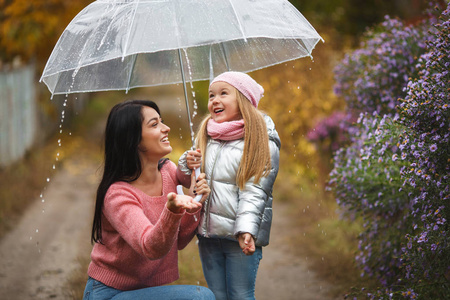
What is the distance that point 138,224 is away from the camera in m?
2.27

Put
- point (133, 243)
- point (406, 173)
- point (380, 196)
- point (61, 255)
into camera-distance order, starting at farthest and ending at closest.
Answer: point (61, 255)
point (380, 196)
point (406, 173)
point (133, 243)

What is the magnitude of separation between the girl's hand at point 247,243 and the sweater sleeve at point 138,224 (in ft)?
1.29

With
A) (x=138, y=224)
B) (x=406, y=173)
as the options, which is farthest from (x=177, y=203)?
(x=406, y=173)

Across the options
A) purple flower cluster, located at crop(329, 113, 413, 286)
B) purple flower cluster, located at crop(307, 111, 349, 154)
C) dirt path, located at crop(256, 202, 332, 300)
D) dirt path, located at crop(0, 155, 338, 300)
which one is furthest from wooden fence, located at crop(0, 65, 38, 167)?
purple flower cluster, located at crop(329, 113, 413, 286)

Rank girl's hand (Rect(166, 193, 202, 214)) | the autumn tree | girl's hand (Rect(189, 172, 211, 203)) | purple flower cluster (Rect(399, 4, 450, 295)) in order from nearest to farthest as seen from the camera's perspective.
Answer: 1. girl's hand (Rect(166, 193, 202, 214))
2. girl's hand (Rect(189, 172, 211, 203))
3. purple flower cluster (Rect(399, 4, 450, 295))
4. the autumn tree

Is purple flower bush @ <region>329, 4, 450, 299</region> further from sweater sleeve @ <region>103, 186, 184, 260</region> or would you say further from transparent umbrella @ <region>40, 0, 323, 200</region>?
sweater sleeve @ <region>103, 186, 184, 260</region>

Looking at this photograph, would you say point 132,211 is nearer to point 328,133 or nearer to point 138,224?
point 138,224

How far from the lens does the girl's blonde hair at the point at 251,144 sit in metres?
2.66

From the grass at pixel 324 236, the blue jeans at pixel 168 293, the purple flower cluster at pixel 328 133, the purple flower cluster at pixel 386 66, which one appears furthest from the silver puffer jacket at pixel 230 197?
the purple flower cluster at pixel 328 133

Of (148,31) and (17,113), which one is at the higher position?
(148,31)

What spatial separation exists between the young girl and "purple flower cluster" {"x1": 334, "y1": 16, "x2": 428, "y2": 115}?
6.37ft

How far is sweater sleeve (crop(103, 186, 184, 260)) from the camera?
7.10 feet

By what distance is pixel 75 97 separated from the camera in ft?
39.7

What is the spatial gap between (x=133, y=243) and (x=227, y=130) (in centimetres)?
80
